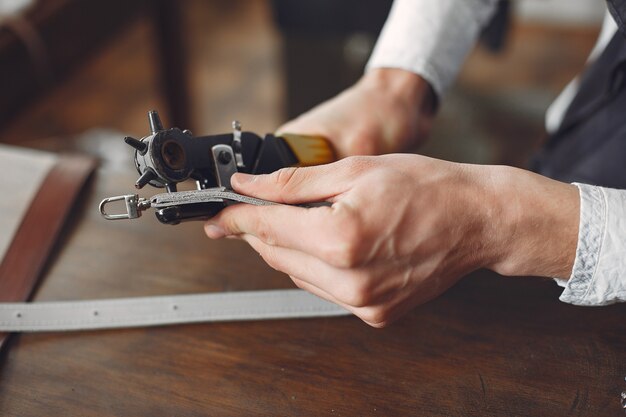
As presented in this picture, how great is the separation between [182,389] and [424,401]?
0.20m

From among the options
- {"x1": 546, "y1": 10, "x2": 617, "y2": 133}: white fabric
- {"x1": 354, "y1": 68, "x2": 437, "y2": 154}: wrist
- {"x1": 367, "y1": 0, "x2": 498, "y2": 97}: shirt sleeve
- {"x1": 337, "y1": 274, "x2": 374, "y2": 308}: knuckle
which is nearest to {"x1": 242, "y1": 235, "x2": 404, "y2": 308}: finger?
{"x1": 337, "y1": 274, "x2": 374, "y2": 308}: knuckle

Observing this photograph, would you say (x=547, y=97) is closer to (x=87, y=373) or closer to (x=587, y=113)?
(x=587, y=113)

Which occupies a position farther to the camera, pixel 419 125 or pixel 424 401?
pixel 419 125

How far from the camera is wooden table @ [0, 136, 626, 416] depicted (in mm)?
522

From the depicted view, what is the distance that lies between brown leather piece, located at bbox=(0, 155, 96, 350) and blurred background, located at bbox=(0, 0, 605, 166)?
553 mm

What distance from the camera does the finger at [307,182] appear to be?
487mm

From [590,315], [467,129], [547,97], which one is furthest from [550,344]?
[547,97]

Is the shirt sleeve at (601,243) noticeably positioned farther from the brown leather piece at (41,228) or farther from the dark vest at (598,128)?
the brown leather piece at (41,228)

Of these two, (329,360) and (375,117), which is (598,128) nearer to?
(375,117)

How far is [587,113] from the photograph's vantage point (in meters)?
0.72

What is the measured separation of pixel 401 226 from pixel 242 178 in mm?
137

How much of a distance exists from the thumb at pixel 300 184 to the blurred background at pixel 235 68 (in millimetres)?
885

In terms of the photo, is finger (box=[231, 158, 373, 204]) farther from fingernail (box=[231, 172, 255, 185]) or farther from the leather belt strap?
the leather belt strap

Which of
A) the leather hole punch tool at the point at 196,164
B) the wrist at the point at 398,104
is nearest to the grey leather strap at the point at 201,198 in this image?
the leather hole punch tool at the point at 196,164
